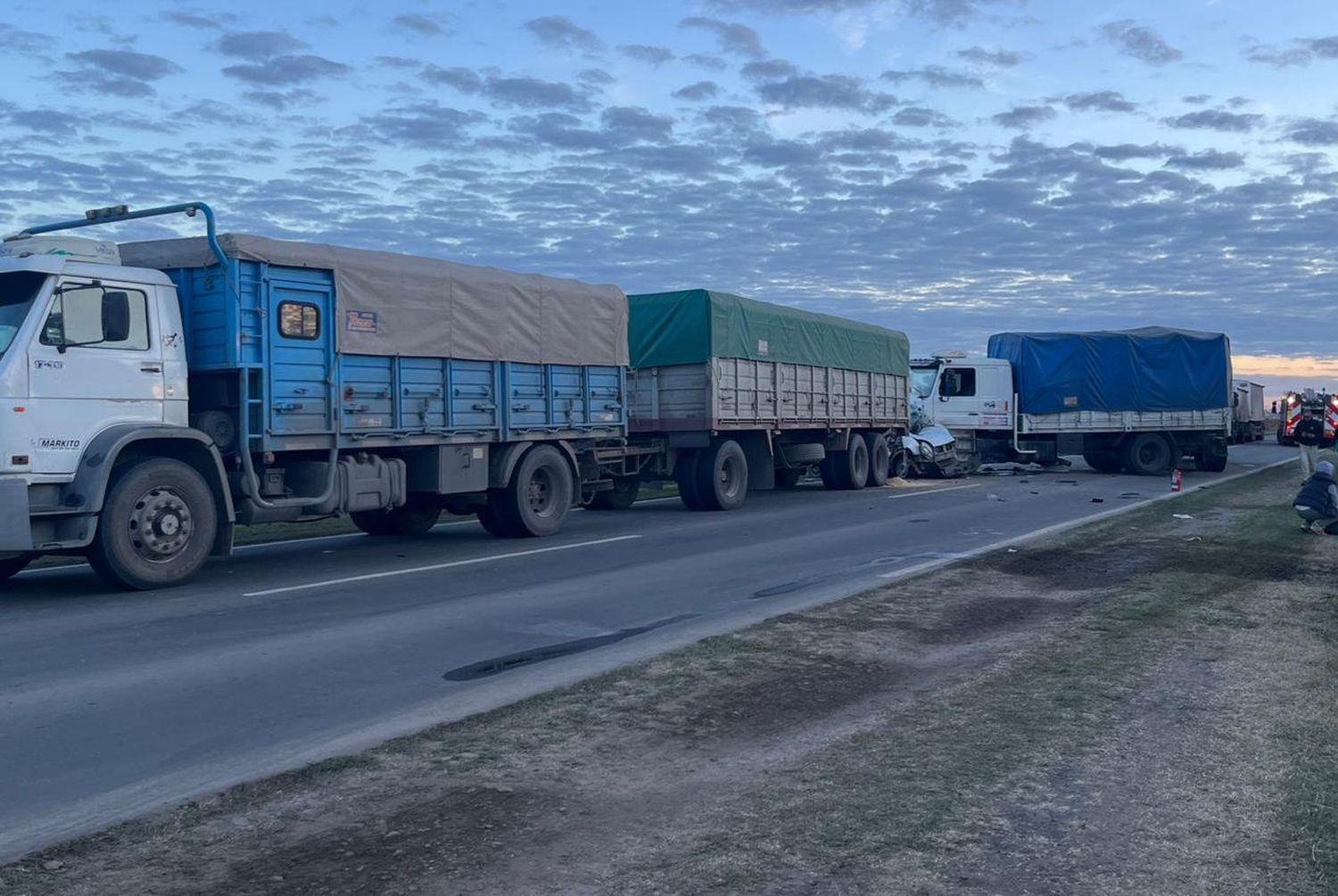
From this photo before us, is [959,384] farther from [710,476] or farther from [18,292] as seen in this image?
[18,292]

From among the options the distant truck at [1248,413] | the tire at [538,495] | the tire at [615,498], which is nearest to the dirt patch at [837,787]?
the tire at [538,495]

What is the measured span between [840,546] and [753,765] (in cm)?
961

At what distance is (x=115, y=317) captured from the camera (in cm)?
1127

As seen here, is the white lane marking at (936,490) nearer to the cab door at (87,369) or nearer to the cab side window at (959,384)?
the cab side window at (959,384)

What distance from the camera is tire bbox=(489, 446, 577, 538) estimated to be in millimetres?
15766

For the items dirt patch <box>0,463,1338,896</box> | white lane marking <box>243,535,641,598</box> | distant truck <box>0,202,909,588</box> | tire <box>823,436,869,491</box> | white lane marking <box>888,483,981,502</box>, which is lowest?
dirt patch <box>0,463,1338,896</box>

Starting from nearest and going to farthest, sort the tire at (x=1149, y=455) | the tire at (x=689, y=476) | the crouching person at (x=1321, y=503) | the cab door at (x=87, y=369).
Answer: the cab door at (x=87, y=369)
the crouching person at (x=1321, y=503)
the tire at (x=689, y=476)
the tire at (x=1149, y=455)

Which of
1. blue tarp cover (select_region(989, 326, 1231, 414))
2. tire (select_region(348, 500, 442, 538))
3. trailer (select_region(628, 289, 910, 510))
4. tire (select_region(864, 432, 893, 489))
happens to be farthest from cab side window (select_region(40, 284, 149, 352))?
blue tarp cover (select_region(989, 326, 1231, 414))

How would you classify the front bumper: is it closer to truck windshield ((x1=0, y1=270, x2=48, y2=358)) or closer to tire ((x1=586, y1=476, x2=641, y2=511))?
truck windshield ((x1=0, y1=270, x2=48, y2=358))

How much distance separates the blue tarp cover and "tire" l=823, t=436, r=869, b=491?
8027 millimetres

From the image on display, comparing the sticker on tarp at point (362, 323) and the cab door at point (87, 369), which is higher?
the sticker on tarp at point (362, 323)

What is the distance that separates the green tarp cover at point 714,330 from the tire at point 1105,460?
12595 millimetres

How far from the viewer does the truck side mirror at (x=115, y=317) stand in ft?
36.7

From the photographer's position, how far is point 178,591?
438 inches
